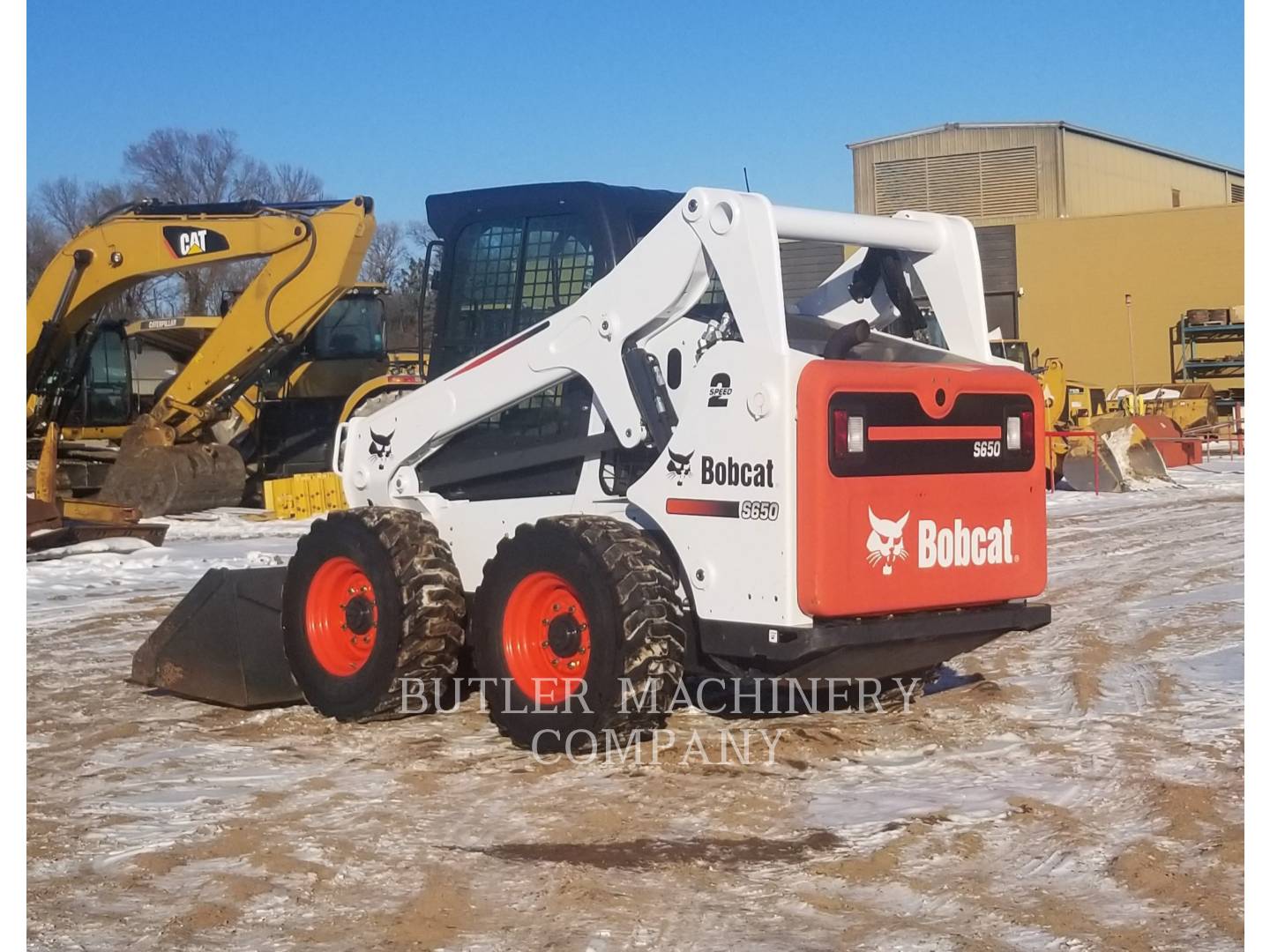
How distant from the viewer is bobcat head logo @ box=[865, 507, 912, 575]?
5988 millimetres

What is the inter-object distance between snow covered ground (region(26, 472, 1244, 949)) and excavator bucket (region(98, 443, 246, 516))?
33.1 ft

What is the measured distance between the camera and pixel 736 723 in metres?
7.30

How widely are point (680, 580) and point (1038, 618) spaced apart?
1.65m

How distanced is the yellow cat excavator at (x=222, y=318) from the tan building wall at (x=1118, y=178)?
34.2 meters

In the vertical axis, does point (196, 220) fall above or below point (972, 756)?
above

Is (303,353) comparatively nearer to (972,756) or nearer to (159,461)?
(159,461)

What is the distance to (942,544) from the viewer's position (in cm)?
629

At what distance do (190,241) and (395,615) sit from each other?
12431 mm

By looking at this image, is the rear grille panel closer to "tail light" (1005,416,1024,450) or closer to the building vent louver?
"tail light" (1005,416,1024,450)

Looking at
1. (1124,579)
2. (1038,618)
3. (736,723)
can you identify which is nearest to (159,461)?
(1124,579)

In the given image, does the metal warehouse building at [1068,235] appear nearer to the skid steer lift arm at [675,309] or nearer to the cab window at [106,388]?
the cab window at [106,388]

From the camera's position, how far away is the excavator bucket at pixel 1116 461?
22.2 meters

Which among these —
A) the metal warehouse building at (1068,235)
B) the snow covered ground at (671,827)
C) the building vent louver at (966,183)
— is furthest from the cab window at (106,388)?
the building vent louver at (966,183)

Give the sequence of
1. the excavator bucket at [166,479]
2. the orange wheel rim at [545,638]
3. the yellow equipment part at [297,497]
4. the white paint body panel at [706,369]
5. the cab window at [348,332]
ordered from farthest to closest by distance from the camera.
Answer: the cab window at [348,332] → the yellow equipment part at [297,497] → the excavator bucket at [166,479] → the orange wheel rim at [545,638] → the white paint body panel at [706,369]
